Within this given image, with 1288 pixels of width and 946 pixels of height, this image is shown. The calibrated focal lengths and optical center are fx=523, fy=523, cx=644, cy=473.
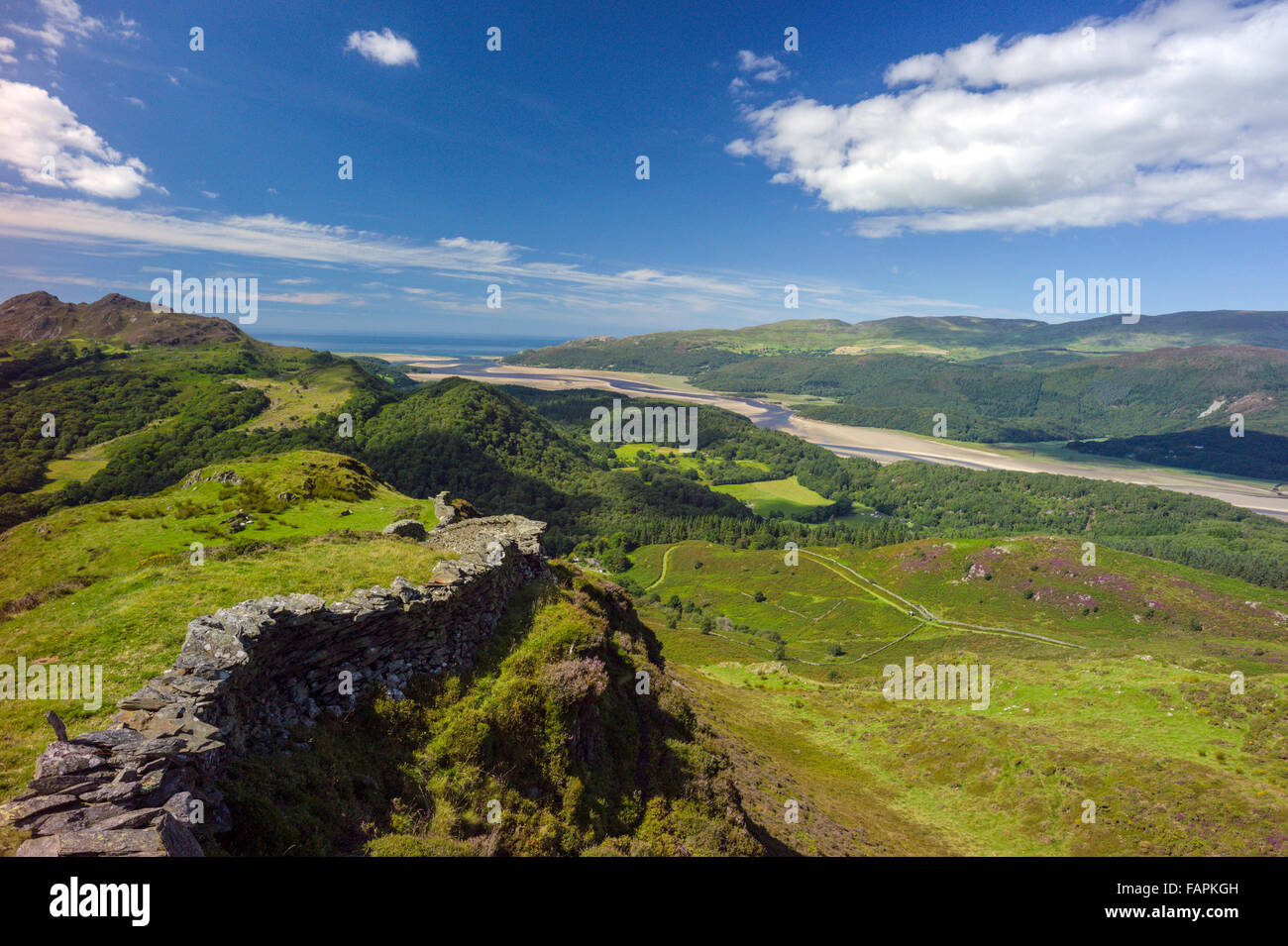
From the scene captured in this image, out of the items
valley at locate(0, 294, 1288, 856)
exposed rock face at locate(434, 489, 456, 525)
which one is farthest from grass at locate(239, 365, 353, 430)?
exposed rock face at locate(434, 489, 456, 525)

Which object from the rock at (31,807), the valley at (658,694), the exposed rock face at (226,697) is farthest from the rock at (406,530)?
the rock at (31,807)

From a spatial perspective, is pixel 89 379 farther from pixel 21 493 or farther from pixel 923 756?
pixel 923 756

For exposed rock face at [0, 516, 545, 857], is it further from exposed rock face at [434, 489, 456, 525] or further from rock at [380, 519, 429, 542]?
exposed rock face at [434, 489, 456, 525]

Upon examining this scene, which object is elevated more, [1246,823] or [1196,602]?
[1246,823]

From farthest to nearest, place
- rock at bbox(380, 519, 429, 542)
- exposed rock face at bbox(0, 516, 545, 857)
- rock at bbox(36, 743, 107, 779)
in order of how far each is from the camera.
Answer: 1. rock at bbox(380, 519, 429, 542)
2. rock at bbox(36, 743, 107, 779)
3. exposed rock face at bbox(0, 516, 545, 857)

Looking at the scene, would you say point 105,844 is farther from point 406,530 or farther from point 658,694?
point 406,530
